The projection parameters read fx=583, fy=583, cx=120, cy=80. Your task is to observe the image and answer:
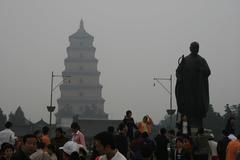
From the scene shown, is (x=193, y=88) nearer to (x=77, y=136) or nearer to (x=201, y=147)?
(x=201, y=147)

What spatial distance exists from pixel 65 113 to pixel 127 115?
9053 cm

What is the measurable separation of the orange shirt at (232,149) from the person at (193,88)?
225cm

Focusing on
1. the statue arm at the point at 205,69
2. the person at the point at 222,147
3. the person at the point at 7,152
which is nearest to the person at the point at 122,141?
the statue arm at the point at 205,69

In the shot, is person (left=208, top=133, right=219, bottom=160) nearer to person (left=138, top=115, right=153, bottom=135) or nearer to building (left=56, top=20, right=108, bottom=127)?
person (left=138, top=115, right=153, bottom=135)

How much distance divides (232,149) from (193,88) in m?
2.75

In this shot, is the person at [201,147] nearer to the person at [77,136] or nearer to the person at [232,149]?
the person at [232,149]

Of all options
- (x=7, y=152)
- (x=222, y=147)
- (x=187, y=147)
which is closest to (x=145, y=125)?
(x=222, y=147)

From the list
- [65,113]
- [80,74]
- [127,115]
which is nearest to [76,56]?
[80,74]

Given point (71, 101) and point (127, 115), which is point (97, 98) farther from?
point (127, 115)

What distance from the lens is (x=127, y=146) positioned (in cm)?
1527

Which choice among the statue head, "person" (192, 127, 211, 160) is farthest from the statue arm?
"person" (192, 127, 211, 160)

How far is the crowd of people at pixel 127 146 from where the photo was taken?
26.9 feet

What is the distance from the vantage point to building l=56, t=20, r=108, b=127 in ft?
356

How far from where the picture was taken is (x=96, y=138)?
657 cm
